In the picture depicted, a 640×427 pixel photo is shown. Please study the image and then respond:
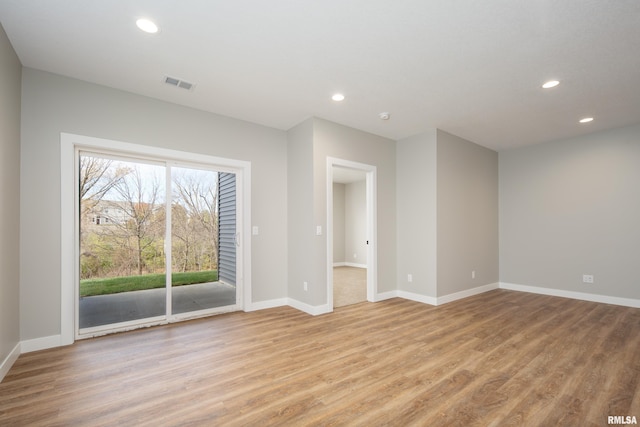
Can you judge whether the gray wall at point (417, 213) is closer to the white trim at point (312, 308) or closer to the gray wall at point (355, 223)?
the white trim at point (312, 308)

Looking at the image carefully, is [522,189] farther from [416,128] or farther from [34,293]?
[34,293]

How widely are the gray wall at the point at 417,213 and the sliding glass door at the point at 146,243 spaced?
2.89 meters

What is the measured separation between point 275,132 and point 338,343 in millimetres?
→ 3202

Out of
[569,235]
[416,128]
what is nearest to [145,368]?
[416,128]

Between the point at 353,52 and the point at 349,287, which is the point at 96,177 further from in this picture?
the point at 349,287

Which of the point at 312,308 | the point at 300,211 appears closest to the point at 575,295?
the point at 312,308

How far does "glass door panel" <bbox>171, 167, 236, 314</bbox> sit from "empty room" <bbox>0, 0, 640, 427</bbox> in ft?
0.10

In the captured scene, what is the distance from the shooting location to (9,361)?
8.31 feet

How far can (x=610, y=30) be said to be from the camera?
2.34 meters

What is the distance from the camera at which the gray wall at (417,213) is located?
15.4ft

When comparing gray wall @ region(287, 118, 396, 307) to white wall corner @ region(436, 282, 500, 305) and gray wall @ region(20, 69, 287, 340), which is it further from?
white wall corner @ region(436, 282, 500, 305)

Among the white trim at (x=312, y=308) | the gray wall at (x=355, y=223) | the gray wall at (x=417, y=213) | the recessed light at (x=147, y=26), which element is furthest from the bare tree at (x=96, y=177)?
the gray wall at (x=355, y=223)

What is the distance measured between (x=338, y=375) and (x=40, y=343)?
2983 mm

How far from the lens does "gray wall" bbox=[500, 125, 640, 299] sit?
15.1 feet
